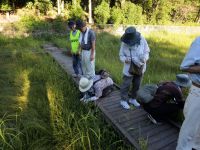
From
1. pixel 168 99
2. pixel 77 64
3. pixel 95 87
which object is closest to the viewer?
pixel 168 99

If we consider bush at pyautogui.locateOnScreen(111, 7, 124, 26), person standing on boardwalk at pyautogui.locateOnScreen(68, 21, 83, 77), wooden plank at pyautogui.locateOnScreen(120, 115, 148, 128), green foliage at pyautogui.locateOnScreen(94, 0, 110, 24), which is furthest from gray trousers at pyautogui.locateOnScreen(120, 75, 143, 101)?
green foliage at pyautogui.locateOnScreen(94, 0, 110, 24)

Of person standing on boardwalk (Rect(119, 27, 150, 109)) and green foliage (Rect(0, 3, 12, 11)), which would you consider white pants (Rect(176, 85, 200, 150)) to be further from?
green foliage (Rect(0, 3, 12, 11))

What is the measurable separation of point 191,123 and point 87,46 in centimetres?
350

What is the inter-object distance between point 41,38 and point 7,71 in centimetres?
813

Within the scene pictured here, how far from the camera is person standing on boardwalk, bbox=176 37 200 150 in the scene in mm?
2563

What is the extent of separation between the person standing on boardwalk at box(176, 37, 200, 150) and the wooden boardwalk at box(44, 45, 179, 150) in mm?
870

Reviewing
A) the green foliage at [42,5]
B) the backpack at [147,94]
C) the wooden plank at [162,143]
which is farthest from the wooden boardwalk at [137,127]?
the green foliage at [42,5]

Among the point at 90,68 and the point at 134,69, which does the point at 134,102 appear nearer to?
the point at 134,69

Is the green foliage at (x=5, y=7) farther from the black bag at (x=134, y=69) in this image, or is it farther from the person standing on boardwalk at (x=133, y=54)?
the black bag at (x=134, y=69)

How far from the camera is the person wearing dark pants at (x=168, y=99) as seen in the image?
13.3ft

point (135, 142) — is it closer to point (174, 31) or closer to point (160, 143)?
point (160, 143)

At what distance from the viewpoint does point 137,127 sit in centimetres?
431

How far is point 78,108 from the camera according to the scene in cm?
525

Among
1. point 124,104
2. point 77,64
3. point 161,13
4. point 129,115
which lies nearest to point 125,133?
point 129,115
